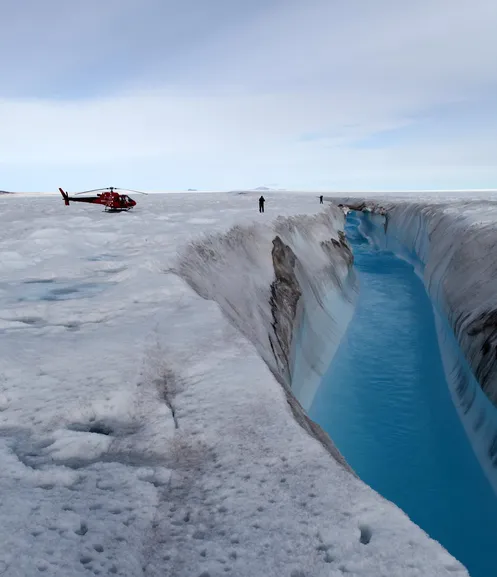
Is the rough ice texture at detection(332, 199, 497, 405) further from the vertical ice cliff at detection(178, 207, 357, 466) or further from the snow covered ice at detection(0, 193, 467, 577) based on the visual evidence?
the snow covered ice at detection(0, 193, 467, 577)

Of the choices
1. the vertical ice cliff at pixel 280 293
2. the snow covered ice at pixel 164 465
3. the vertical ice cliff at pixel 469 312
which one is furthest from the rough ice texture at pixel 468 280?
the snow covered ice at pixel 164 465

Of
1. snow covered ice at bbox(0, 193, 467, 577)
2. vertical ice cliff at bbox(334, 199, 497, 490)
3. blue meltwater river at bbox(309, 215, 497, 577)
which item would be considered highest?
snow covered ice at bbox(0, 193, 467, 577)

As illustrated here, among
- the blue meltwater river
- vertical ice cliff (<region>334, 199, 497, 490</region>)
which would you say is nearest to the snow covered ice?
the blue meltwater river

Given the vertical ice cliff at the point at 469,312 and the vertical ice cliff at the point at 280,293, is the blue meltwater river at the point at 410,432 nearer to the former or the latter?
the vertical ice cliff at the point at 469,312

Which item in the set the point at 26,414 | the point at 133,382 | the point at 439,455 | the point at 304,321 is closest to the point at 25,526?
the point at 26,414

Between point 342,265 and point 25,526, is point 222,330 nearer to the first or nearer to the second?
point 25,526

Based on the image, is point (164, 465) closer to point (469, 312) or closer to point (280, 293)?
point (280, 293)

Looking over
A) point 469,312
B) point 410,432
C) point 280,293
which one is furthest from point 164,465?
point 469,312
